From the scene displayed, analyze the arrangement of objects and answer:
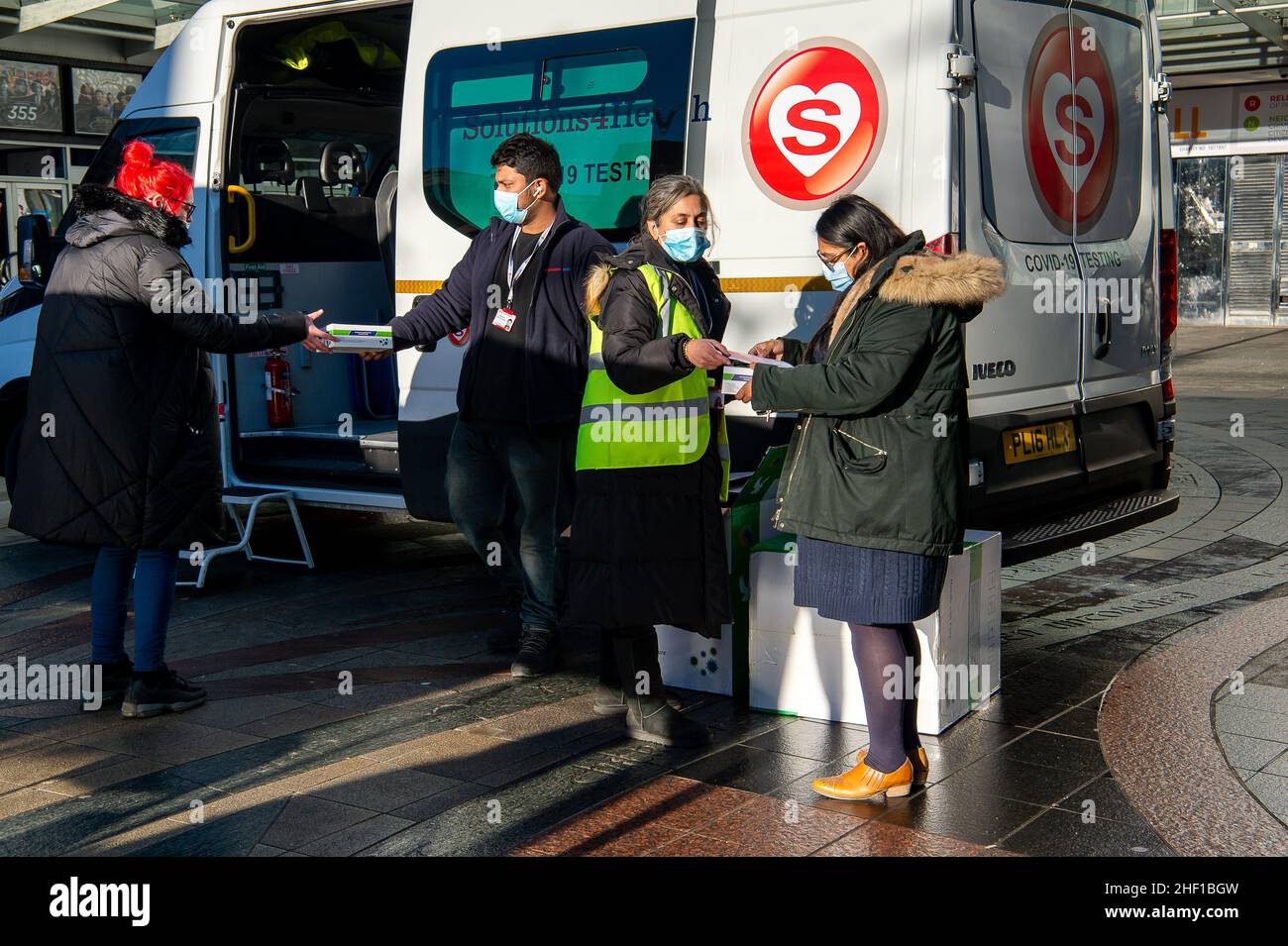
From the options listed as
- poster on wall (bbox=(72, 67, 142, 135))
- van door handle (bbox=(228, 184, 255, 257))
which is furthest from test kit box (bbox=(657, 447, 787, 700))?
poster on wall (bbox=(72, 67, 142, 135))

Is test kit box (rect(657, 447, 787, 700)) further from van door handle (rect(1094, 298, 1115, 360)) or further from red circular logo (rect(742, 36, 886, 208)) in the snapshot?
van door handle (rect(1094, 298, 1115, 360))

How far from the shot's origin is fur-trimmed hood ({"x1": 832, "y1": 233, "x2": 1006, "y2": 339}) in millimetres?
3637

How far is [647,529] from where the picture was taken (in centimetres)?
429

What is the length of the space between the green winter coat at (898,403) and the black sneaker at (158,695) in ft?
7.64

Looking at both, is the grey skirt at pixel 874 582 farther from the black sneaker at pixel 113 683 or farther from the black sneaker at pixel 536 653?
the black sneaker at pixel 113 683

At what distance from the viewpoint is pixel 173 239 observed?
15.6 ft

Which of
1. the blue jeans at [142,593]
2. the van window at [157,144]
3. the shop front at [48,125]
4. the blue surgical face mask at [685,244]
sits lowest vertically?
the blue jeans at [142,593]

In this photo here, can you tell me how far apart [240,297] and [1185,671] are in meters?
4.85

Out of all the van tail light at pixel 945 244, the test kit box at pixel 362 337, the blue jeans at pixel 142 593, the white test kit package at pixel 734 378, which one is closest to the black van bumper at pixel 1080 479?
the van tail light at pixel 945 244

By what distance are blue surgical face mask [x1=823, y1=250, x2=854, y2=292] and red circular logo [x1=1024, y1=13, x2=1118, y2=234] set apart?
1797 millimetres

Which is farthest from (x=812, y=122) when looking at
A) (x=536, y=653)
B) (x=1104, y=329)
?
(x=536, y=653)

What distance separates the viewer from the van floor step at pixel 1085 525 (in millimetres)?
5273

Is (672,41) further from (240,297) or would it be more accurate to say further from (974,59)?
(240,297)
